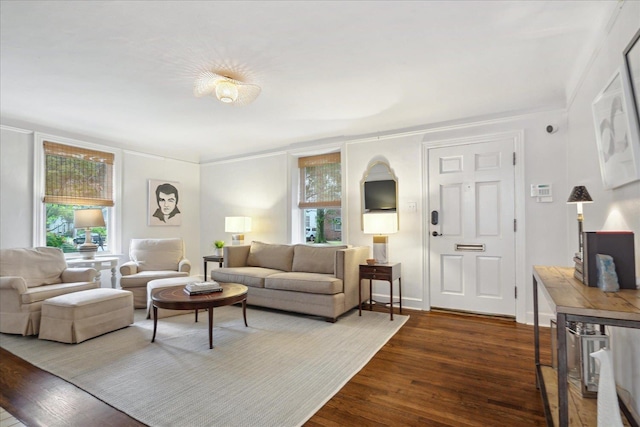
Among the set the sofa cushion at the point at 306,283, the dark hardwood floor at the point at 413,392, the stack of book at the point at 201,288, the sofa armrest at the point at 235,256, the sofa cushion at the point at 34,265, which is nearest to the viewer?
the dark hardwood floor at the point at 413,392

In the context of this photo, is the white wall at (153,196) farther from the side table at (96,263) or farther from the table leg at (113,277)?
the side table at (96,263)

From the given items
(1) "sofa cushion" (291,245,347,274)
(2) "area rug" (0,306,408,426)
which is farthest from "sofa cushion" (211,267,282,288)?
(2) "area rug" (0,306,408,426)

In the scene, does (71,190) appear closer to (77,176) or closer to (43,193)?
(77,176)

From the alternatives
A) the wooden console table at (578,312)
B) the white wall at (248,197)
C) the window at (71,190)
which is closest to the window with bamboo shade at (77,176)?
the window at (71,190)

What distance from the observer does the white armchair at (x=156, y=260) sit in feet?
14.0

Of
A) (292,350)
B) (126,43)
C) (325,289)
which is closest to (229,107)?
(126,43)

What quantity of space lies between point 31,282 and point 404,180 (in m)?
4.55

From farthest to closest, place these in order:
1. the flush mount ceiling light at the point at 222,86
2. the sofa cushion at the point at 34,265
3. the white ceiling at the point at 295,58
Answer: the sofa cushion at the point at 34,265
the flush mount ceiling light at the point at 222,86
the white ceiling at the point at 295,58

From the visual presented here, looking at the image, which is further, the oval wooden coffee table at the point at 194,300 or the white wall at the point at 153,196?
the white wall at the point at 153,196

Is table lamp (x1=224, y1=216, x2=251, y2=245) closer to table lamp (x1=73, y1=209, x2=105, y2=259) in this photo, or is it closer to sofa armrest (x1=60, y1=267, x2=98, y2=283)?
table lamp (x1=73, y1=209, x2=105, y2=259)

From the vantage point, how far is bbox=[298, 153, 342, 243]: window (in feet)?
16.4

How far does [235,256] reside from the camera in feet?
15.7

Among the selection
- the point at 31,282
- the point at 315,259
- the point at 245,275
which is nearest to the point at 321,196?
the point at 315,259

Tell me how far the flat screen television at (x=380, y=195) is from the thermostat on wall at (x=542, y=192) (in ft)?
5.21
